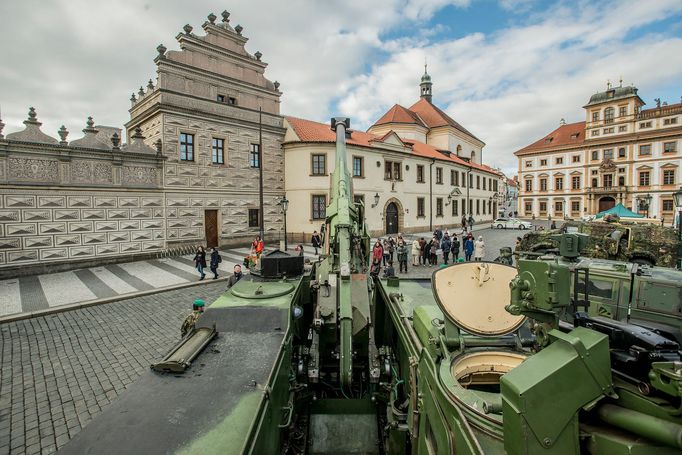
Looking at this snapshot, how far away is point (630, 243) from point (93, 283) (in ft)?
72.9

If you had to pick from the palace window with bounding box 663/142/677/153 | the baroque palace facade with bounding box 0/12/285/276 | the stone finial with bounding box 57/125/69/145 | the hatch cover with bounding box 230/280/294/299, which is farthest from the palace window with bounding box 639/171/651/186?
the stone finial with bounding box 57/125/69/145

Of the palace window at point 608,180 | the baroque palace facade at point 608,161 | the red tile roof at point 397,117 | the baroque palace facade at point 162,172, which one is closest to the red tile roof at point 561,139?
the baroque palace facade at point 608,161

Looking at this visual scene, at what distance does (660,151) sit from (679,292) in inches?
1980

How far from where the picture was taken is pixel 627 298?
779cm

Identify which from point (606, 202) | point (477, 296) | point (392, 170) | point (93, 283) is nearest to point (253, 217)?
point (93, 283)

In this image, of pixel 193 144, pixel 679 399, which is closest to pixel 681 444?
pixel 679 399

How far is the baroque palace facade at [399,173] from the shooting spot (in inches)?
1013

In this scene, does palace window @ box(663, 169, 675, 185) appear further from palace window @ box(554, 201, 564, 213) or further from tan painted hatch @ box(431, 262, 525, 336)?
tan painted hatch @ box(431, 262, 525, 336)

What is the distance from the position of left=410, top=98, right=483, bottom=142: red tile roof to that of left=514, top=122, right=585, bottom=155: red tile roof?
1362 centimetres

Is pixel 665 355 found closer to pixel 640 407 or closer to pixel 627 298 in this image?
pixel 640 407

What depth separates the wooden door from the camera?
70.2 feet

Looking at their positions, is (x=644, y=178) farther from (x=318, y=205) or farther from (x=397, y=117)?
(x=318, y=205)

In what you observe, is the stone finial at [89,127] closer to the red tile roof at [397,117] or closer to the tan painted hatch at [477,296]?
the tan painted hatch at [477,296]

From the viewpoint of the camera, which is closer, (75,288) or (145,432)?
(145,432)
